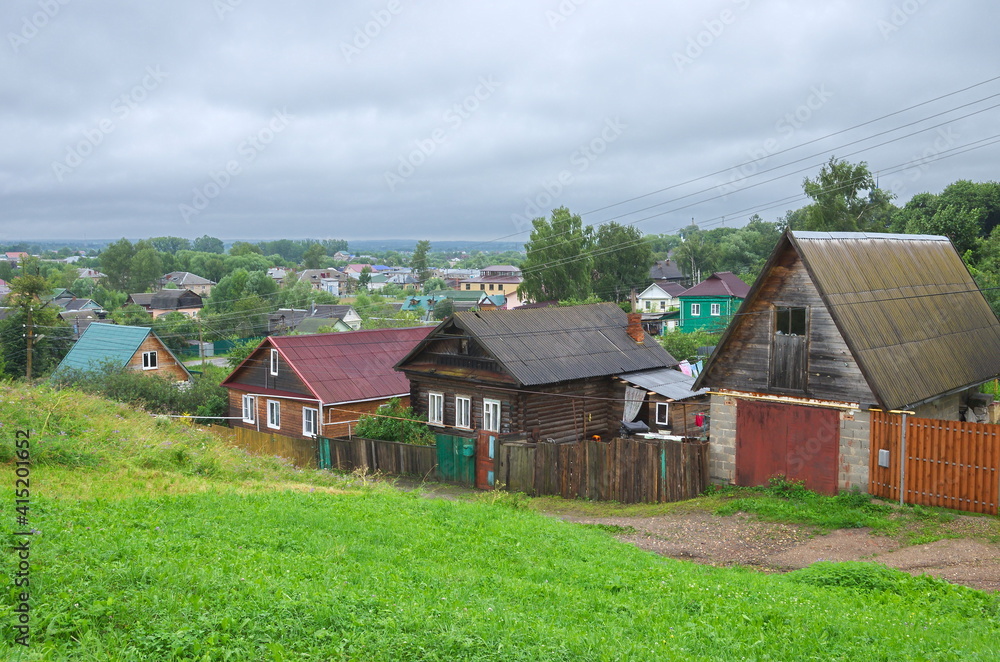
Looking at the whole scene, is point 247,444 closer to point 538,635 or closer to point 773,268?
point 773,268

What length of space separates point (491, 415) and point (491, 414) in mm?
34

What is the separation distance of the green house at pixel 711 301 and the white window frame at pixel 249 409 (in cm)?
4555

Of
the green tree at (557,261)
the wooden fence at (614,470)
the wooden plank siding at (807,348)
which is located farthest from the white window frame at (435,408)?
the green tree at (557,261)

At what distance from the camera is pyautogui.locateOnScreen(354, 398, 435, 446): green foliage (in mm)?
26656

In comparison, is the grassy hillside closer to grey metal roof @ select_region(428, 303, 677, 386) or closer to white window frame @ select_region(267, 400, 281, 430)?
grey metal roof @ select_region(428, 303, 677, 386)

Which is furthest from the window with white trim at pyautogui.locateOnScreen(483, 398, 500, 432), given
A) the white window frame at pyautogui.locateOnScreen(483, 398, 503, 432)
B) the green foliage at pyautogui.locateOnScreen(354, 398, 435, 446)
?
the green foliage at pyautogui.locateOnScreen(354, 398, 435, 446)

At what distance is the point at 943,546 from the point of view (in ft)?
44.3

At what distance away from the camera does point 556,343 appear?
2761 centimetres

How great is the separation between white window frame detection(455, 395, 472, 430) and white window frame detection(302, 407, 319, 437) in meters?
7.11

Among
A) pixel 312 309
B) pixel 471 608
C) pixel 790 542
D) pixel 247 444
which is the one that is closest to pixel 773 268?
pixel 790 542

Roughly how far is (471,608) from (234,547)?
11.2 feet

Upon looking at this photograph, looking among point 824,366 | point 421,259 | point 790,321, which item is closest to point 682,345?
point 790,321

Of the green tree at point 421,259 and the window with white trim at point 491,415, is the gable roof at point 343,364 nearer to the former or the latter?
the window with white trim at point 491,415

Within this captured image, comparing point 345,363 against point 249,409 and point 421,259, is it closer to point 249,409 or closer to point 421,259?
point 249,409
